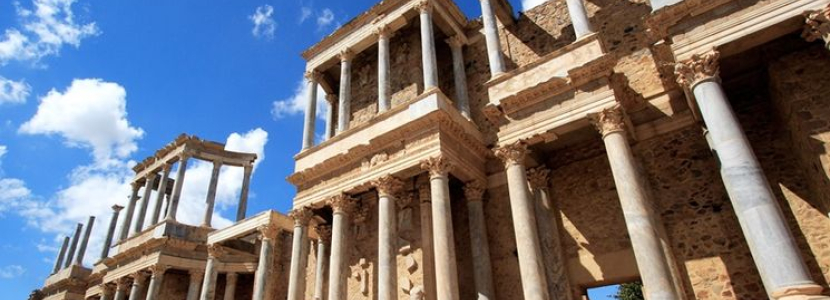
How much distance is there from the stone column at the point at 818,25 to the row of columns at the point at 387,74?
7477 millimetres

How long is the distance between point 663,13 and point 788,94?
2573 mm

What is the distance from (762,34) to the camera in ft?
26.9

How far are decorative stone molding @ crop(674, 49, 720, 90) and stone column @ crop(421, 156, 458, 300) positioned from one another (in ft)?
16.9

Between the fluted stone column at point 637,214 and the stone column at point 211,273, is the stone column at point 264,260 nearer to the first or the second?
the stone column at point 211,273

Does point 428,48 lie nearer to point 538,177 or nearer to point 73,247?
point 538,177

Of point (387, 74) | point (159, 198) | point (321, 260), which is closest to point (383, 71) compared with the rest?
point (387, 74)

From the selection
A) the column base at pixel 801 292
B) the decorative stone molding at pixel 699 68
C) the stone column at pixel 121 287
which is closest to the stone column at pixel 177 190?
the stone column at pixel 121 287

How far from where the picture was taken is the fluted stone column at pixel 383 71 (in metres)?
13.6

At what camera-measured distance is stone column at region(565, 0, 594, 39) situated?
35.6 feet

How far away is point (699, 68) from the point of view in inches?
328

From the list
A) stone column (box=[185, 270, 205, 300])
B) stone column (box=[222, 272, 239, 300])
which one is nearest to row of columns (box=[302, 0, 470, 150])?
stone column (box=[222, 272, 239, 300])

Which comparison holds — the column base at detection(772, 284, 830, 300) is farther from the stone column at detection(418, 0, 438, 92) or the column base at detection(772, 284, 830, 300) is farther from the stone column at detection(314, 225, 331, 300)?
the stone column at detection(314, 225, 331, 300)

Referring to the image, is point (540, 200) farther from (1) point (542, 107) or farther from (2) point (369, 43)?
(2) point (369, 43)

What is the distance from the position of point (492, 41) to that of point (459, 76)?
2045 millimetres
